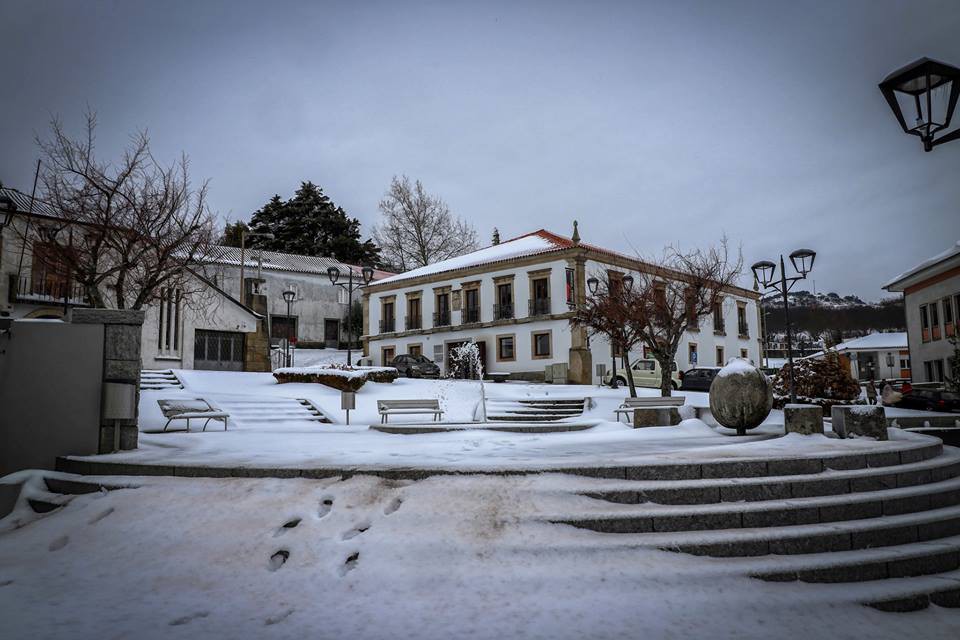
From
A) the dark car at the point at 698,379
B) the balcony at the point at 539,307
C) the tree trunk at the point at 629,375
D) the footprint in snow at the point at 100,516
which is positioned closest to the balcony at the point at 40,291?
the balcony at the point at 539,307

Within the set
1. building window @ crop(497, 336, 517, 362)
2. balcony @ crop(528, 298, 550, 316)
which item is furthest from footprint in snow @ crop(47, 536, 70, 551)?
building window @ crop(497, 336, 517, 362)

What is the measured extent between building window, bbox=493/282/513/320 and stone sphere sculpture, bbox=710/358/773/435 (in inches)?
943

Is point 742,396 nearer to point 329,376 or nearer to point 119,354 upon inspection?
point 119,354

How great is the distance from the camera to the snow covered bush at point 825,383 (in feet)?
49.8

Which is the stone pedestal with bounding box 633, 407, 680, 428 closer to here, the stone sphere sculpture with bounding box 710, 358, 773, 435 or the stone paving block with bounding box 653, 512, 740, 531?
the stone sphere sculpture with bounding box 710, 358, 773, 435

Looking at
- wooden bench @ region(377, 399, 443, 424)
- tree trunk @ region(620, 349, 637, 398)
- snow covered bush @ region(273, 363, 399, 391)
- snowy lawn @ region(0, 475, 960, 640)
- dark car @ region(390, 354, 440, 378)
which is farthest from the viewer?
dark car @ region(390, 354, 440, 378)

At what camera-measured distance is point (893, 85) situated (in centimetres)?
471

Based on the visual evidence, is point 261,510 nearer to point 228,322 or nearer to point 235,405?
point 235,405

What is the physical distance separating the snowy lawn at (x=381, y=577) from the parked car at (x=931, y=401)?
19.1 m

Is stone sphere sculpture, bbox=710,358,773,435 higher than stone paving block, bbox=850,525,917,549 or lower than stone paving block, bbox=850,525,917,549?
higher

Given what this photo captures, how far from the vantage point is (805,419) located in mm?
8938

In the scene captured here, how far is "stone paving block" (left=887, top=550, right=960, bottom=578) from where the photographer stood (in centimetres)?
488

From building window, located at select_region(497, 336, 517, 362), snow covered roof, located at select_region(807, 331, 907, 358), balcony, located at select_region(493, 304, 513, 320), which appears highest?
balcony, located at select_region(493, 304, 513, 320)

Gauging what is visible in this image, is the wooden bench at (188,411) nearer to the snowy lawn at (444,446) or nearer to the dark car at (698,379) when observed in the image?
the snowy lawn at (444,446)
